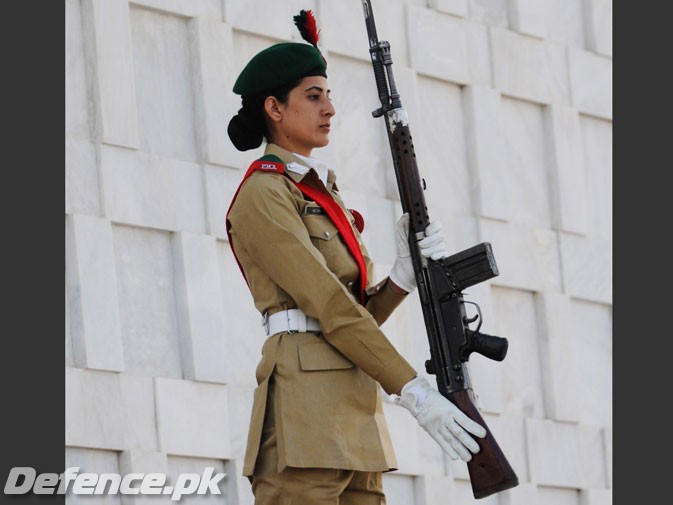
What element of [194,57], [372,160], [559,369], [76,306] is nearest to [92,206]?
[76,306]

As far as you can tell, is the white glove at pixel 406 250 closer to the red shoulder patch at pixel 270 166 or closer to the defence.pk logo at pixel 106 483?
the red shoulder patch at pixel 270 166

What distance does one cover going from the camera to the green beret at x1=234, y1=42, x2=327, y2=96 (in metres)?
6.20

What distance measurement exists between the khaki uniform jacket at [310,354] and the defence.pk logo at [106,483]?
1995 mm

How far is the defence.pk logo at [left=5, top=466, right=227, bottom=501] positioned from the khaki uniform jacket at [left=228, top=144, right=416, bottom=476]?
2.00 m

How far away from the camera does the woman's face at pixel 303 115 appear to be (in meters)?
6.21

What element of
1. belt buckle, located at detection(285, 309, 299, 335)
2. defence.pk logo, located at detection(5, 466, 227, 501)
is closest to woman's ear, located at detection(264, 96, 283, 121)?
belt buckle, located at detection(285, 309, 299, 335)

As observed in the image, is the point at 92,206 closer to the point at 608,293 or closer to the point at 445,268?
the point at 445,268

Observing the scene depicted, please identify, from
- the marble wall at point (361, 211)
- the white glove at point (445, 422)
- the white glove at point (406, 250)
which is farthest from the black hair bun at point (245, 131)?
the marble wall at point (361, 211)

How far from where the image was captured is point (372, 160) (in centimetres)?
970

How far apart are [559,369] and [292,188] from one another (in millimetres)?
4874

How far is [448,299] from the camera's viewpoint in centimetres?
609

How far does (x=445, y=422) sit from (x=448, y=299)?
50 cm

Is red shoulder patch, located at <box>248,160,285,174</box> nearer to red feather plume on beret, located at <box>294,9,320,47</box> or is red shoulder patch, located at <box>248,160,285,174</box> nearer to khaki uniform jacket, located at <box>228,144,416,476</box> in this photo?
khaki uniform jacket, located at <box>228,144,416,476</box>

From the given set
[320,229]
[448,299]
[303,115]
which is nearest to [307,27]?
[303,115]
